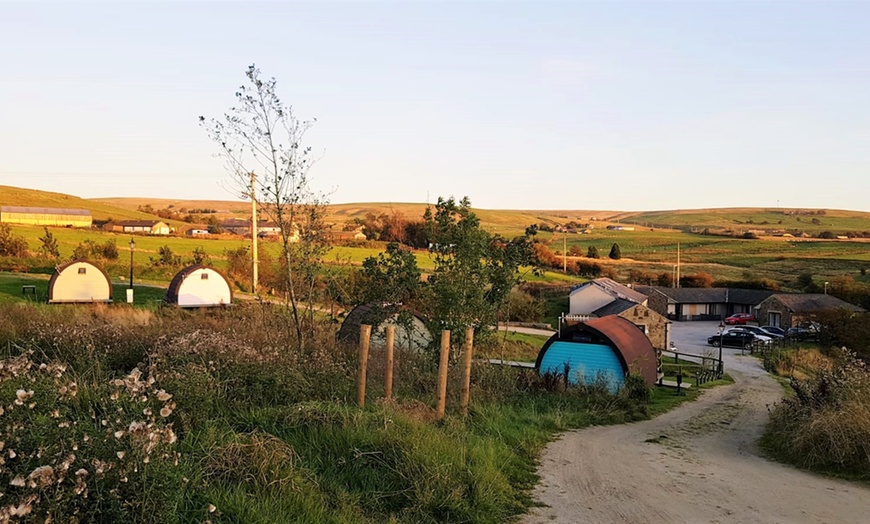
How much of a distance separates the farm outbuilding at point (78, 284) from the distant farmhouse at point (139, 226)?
165 ft

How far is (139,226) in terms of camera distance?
279 ft

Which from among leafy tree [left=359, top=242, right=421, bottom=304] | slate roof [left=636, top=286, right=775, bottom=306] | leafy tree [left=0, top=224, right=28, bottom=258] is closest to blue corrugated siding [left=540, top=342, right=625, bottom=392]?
leafy tree [left=359, top=242, right=421, bottom=304]

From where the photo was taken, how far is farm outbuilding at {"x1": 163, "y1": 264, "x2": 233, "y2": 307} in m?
Result: 33.7

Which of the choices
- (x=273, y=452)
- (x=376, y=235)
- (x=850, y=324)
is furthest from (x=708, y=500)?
(x=376, y=235)

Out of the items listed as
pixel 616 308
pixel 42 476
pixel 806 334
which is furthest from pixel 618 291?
pixel 42 476

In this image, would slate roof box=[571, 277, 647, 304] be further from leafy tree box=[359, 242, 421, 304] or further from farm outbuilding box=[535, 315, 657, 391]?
leafy tree box=[359, 242, 421, 304]

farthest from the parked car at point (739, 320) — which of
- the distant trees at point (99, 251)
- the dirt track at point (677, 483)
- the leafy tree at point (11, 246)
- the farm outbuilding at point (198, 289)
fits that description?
the leafy tree at point (11, 246)

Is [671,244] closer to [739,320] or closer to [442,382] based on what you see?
[739,320]

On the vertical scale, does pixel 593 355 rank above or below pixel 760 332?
above

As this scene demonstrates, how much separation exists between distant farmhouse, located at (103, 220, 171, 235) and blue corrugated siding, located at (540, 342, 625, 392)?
233 ft

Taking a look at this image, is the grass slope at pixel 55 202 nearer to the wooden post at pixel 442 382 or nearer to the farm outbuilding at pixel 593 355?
the farm outbuilding at pixel 593 355

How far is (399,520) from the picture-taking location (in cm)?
708

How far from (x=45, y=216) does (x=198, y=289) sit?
6170cm

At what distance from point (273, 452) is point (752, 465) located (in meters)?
8.12
